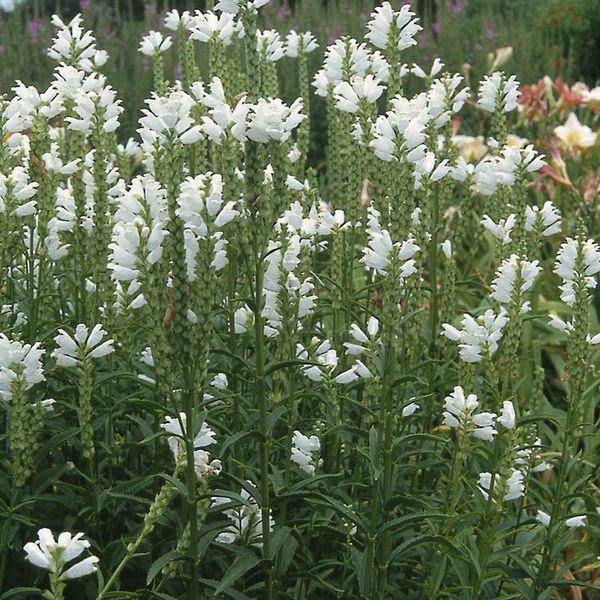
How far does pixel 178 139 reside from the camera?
7.57 feet

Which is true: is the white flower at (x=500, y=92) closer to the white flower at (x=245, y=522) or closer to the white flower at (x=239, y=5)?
the white flower at (x=239, y=5)

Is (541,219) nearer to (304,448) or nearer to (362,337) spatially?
(362,337)

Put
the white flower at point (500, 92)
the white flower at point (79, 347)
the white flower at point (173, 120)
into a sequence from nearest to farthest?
the white flower at point (173, 120) < the white flower at point (79, 347) < the white flower at point (500, 92)

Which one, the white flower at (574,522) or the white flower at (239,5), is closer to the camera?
the white flower at (239,5)

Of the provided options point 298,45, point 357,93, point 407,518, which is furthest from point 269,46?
point 407,518

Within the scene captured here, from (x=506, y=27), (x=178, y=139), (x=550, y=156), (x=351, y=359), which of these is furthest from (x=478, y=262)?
(x=506, y=27)

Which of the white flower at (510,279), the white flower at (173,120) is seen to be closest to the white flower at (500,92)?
the white flower at (510,279)

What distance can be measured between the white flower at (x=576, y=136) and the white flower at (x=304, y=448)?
3.66m

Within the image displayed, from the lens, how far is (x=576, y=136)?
5965 millimetres

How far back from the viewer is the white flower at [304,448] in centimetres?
286

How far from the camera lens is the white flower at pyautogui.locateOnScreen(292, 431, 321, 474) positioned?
286 centimetres

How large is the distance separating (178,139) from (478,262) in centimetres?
434

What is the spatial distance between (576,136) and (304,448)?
12.2 feet

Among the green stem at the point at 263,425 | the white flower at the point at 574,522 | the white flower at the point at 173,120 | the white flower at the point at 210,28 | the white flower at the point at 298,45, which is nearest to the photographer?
the white flower at the point at 173,120
